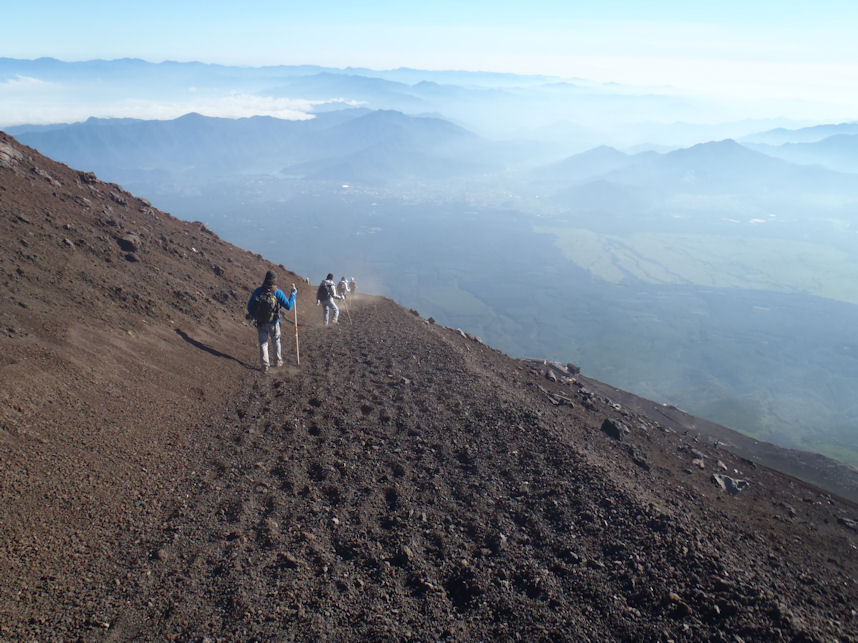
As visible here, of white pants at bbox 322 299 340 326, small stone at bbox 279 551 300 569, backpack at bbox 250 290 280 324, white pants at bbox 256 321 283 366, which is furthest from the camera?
white pants at bbox 322 299 340 326

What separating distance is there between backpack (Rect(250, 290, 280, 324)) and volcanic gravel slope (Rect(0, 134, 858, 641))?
1379 millimetres

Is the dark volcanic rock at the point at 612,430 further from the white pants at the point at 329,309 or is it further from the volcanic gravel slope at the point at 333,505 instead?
the white pants at the point at 329,309

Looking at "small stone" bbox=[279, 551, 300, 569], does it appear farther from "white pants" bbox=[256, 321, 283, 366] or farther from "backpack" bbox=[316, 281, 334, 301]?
"backpack" bbox=[316, 281, 334, 301]

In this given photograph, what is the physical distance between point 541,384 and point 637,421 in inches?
129

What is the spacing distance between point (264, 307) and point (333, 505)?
5825 millimetres

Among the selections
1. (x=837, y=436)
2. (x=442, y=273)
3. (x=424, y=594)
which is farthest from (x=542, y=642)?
(x=442, y=273)

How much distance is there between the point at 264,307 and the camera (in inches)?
432

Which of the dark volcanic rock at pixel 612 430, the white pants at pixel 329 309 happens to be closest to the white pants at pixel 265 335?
the white pants at pixel 329 309

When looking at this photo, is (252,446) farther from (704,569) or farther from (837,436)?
(837,436)

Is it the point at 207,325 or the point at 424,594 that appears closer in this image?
the point at 424,594

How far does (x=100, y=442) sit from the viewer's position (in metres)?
6.61

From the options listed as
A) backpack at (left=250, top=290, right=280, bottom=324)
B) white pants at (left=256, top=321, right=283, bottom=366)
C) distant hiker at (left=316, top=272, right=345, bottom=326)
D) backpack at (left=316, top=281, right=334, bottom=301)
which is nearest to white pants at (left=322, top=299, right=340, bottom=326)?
distant hiker at (left=316, top=272, right=345, bottom=326)

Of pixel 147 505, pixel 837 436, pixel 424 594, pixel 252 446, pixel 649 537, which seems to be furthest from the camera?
pixel 837 436

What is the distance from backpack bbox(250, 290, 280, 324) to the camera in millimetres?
10992
